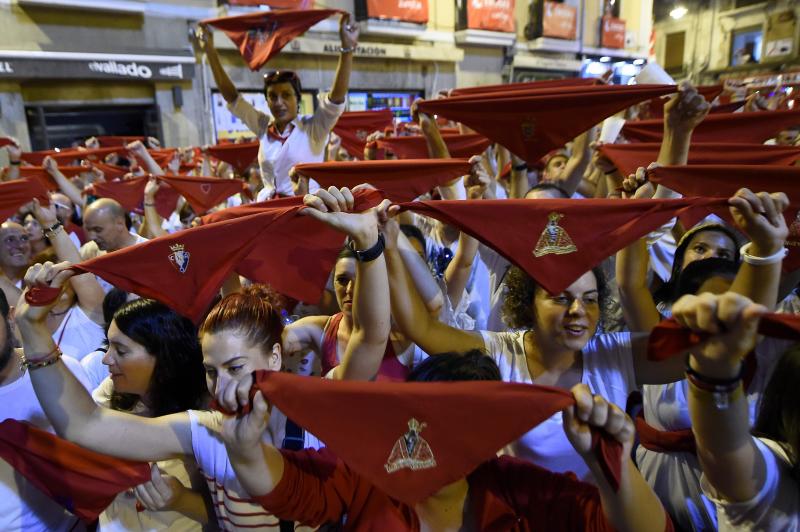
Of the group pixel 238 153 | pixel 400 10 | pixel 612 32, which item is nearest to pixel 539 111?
pixel 238 153

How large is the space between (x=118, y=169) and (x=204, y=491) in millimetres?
5827

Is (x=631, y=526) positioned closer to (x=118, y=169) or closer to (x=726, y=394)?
(x=726, y=394)

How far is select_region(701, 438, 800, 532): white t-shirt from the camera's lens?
4.31ft

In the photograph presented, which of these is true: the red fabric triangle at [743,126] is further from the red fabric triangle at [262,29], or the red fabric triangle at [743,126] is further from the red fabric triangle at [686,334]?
the red fabric triangle at [262,29]

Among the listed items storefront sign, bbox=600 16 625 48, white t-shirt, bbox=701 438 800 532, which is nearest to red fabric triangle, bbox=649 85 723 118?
white t-shirt, bbox=701 438 800 532

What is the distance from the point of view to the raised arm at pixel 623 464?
1.15 meters

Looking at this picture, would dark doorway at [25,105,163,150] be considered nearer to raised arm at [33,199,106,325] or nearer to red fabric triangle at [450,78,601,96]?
raised arm at [33,199,106,325]

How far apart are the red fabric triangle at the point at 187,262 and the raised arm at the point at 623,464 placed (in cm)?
123

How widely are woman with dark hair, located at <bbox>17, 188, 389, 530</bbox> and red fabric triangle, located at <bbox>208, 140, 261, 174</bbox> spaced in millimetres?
5186

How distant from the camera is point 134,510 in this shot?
5.96 ft

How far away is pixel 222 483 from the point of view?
1.72 m

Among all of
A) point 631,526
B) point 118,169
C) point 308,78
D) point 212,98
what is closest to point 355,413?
point 631,526

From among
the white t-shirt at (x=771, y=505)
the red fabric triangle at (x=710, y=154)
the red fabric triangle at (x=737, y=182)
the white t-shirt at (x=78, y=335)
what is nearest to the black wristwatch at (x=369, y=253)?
the white t-shirt at (x=771, y=505)

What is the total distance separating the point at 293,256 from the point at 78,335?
151 cm
